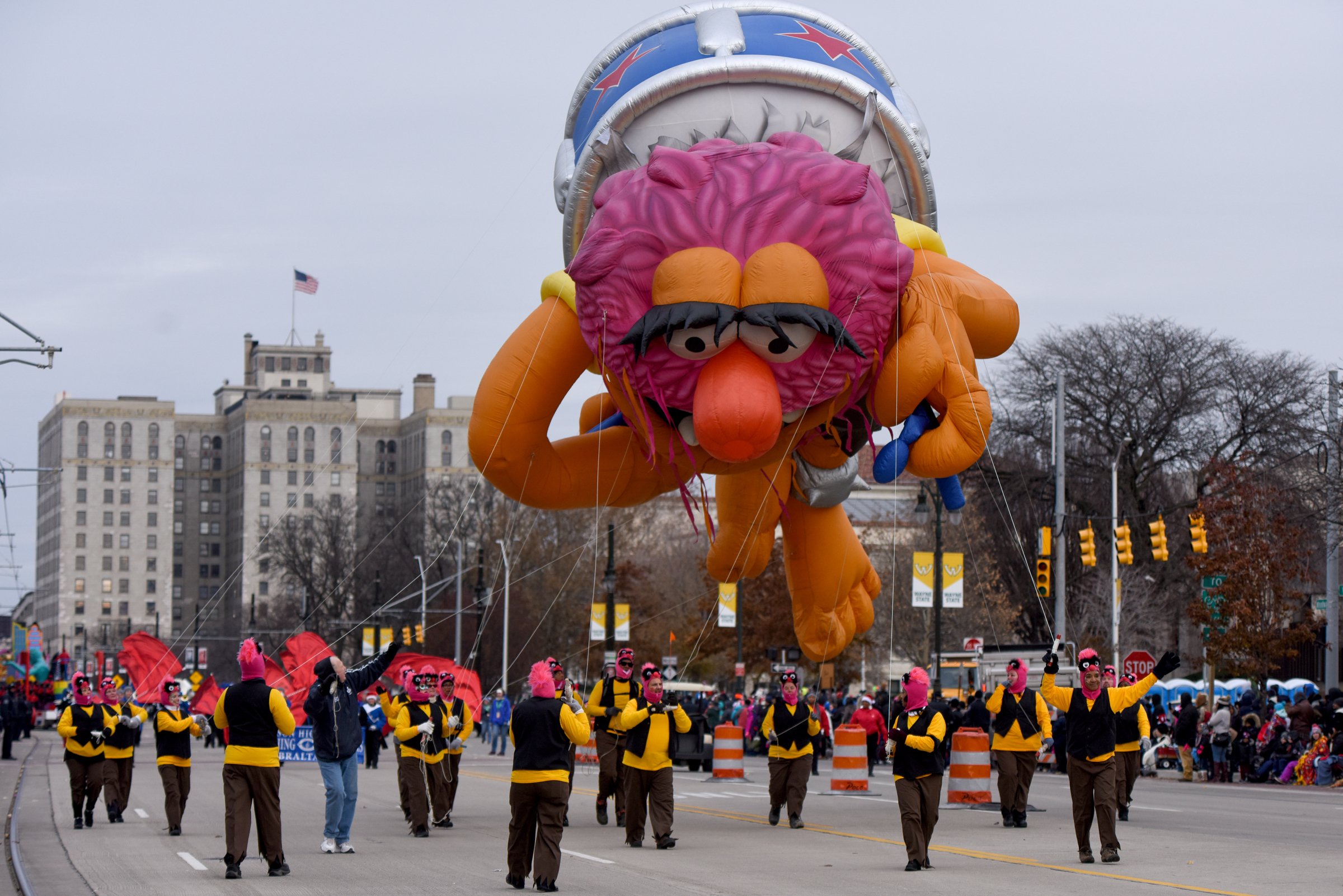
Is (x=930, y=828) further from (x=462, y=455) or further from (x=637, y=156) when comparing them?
(x=462, y=455)

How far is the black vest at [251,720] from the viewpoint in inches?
481

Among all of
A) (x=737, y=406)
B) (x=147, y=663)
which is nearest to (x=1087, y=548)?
(x=147, y=663)

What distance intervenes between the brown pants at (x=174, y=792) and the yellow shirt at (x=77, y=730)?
3.03 feet

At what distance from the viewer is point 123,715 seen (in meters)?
16.7

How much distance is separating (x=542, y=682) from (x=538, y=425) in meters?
3.08

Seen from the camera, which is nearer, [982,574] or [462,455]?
[982,574]

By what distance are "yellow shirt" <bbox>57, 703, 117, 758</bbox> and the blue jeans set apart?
386 cm

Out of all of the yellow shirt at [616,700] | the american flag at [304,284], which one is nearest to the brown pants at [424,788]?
the yellow shirt at [616,700]

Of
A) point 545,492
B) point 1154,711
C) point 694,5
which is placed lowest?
point 1154,711

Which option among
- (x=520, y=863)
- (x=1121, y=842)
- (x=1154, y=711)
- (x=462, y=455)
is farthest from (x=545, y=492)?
(x=462, y=455)

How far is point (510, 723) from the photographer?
11.8 meters

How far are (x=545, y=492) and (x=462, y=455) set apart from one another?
11620cm

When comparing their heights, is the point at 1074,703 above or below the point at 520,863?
above

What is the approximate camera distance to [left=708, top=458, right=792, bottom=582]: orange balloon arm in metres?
15.0
